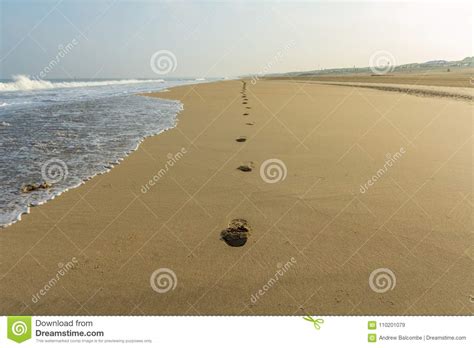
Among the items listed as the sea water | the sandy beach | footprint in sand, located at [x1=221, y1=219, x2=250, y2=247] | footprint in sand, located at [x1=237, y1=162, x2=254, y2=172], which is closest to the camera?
the sandy beach

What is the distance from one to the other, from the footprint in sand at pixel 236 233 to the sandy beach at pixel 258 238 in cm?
5

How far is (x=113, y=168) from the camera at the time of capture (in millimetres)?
5809

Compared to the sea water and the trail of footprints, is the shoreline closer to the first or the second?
the sea water

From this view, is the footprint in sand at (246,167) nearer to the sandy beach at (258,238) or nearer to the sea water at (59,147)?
the sandy beach at (258,238)

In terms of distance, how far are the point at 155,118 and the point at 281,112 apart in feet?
13.7

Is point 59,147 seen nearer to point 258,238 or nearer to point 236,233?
point 236,233

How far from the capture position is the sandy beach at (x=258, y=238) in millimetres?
2799

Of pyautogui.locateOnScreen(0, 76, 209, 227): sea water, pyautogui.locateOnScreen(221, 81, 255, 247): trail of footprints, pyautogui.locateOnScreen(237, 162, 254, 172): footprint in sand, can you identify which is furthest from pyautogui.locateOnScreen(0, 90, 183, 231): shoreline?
pyautogui.locateOnScreen(221, 81, 255, 247): trail of footprints

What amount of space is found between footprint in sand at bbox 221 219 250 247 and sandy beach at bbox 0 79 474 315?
0.16 ft

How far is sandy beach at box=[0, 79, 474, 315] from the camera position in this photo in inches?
110

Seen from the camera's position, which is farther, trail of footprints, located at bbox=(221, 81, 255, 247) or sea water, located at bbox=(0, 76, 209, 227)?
sea water, located at bbox=(0, 76, 209, 227)
